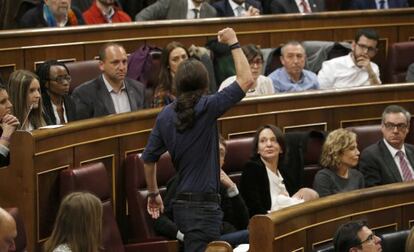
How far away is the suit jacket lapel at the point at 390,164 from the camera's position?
16.0 feet

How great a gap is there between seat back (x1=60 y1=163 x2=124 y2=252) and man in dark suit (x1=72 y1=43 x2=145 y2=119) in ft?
2.00

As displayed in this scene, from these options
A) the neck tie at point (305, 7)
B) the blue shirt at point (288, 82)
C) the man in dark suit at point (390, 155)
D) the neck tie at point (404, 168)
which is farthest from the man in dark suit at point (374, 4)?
the neck tie at point (404, 168)

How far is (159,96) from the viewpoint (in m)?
4.84

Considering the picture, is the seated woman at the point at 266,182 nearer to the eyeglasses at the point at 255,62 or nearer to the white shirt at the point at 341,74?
the eyeglasses at the point at 255,62

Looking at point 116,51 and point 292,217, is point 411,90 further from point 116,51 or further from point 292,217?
point 292,217

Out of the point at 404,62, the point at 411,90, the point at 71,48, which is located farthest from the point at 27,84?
the point at 404,62

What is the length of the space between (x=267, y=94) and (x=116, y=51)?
718 mm

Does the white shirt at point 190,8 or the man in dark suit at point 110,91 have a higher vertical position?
the white shirt at point 190,8

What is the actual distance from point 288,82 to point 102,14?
1.02 m

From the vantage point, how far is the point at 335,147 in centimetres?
467

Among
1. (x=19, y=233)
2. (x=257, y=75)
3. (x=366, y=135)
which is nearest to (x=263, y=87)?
(x=257, y=75)

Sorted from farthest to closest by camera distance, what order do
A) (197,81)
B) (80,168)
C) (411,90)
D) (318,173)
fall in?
(411,90), (318,173), (80,168), (197,81)

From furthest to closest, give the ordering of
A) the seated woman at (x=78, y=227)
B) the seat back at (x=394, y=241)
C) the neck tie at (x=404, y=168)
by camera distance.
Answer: the neck tie at (x=404, y=168) < the seat back at (x=394, y=241) < the seated woman at (x=78, y=227)

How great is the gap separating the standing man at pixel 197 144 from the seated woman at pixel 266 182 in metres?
0.78
